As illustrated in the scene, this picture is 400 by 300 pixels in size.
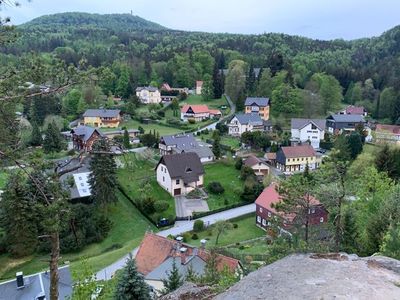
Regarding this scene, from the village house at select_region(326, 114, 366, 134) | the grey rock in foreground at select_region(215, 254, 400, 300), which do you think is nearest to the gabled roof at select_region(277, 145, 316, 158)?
the village house at select_region(326, 114, 366, 134)

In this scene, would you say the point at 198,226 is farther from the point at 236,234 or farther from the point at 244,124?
the point at 244,124

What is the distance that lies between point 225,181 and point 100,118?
2567 centimetres

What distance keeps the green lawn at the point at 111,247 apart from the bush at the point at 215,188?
710cm

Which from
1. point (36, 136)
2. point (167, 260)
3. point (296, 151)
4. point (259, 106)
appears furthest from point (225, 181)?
point (259, 106)

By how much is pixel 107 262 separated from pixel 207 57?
68379 mm

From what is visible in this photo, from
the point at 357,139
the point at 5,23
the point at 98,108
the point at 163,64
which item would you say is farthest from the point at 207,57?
the point at 5,23

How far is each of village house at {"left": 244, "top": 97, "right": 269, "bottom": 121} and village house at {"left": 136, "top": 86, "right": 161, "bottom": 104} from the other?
702 inches

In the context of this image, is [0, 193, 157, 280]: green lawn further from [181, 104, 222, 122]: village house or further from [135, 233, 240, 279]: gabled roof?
[181, 104, 222, 122]: village house

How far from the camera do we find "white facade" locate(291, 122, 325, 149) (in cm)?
5178

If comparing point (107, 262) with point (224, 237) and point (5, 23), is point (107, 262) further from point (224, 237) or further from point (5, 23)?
point (5, 23)

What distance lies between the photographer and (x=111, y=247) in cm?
2939

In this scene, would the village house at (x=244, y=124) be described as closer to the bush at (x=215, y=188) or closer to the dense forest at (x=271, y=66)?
the dense forest at (x=271, y=66)

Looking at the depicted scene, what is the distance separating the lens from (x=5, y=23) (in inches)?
334

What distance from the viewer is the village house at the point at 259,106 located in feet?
204
